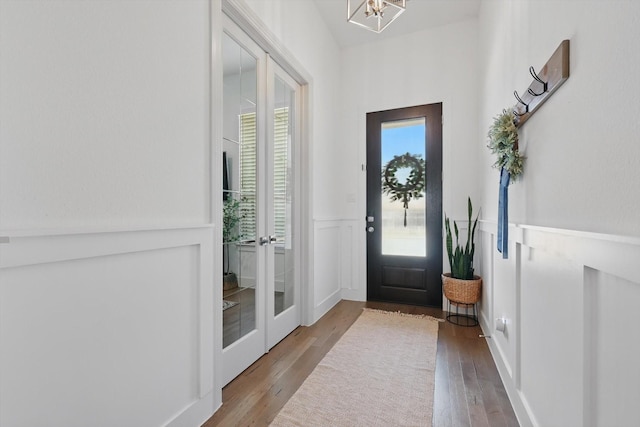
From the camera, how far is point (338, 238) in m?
3.55

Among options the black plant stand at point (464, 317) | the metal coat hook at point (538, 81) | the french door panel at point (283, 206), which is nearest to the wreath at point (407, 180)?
the black plant stand at point (464, 317)

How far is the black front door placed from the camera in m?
3.28

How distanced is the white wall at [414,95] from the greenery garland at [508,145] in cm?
156

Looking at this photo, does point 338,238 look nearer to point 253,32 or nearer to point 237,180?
point 237,180

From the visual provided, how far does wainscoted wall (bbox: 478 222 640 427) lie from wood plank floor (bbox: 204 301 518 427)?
16cm

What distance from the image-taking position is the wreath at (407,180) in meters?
3.35

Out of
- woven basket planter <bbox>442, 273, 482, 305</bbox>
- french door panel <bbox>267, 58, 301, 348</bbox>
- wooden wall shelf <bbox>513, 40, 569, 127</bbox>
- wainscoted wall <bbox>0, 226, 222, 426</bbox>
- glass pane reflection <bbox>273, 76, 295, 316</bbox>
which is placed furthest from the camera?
woven basket planter <bbox>442, 273, 482, 305</bbox>

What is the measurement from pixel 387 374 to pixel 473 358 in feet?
2.29

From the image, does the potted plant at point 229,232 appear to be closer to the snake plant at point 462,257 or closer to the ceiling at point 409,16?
the snake plant at point 462,257

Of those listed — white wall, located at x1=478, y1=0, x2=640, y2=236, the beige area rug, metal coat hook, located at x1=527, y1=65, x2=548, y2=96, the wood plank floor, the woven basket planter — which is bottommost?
the wood plank floor

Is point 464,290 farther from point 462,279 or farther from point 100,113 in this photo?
point 100,113

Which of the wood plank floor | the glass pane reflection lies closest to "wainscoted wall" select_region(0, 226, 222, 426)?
the wood plank floor

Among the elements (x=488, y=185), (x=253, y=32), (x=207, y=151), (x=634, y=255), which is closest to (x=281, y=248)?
(x=207, y=151)

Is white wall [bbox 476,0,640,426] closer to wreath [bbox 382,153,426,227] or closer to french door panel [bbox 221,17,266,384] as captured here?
french door panel [bbox 221,17,266,384]
